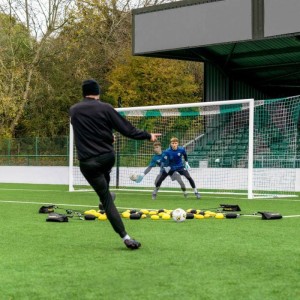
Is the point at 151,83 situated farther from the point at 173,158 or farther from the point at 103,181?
the point at 103,181

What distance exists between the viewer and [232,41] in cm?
2634

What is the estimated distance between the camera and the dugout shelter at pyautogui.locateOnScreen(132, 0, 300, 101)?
2531cm

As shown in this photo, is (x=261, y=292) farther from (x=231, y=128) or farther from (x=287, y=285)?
(x=231, y=128)

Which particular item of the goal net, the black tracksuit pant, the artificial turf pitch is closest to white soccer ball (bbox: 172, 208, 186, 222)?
the artificial turf pitch

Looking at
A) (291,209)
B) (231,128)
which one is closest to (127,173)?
(231,128)

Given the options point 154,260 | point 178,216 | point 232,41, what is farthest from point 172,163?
point 154,260

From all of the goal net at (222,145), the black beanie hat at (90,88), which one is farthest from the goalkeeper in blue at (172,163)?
the black beanie hat at (90,88)

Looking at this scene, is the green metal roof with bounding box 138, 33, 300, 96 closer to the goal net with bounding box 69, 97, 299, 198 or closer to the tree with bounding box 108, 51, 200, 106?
the goal net with bounding box 69, 97, 299, 198

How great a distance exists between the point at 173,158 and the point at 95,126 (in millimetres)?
11979

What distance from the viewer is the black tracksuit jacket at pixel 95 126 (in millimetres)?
9109

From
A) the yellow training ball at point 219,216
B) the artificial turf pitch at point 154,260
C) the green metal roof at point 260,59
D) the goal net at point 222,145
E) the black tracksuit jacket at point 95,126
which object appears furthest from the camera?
the green metal roof at point 260,59

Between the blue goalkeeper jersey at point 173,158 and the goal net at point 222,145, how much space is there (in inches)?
97.9

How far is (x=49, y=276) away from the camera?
728 centimetres

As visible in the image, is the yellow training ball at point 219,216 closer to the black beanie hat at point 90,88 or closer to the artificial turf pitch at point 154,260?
the artificial turf pitch at point 154,260
